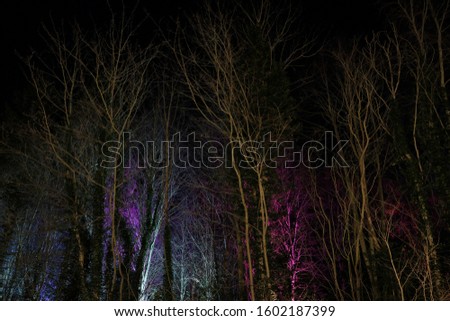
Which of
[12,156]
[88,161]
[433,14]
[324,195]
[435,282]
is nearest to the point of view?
[435,282]

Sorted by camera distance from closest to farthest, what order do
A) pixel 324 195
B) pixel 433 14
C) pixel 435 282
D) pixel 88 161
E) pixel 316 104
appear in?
pixel 435 282, pixel 433 14, pixel 88 161, pixel 316 104, pixel 324 195

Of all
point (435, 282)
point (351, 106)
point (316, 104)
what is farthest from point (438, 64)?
point (435, 282)

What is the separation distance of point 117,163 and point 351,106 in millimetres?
5657

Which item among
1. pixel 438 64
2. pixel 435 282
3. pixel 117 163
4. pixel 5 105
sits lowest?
pixel 435 282

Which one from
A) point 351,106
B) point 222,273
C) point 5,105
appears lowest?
point 222,273

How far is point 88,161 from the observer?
10.9 meters

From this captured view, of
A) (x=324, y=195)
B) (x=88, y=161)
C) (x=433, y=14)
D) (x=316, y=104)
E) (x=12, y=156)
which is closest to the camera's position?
(x=433, y=14)

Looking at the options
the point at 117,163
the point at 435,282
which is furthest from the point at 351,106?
the point at 117,163

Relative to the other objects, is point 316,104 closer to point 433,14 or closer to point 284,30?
point 284,30

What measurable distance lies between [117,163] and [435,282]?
7315 mm

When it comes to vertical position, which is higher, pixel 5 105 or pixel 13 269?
pixel 5 105

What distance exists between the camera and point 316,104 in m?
13.0

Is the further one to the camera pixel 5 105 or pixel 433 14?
pixel 5 105

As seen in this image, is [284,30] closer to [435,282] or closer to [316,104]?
[316,104]
